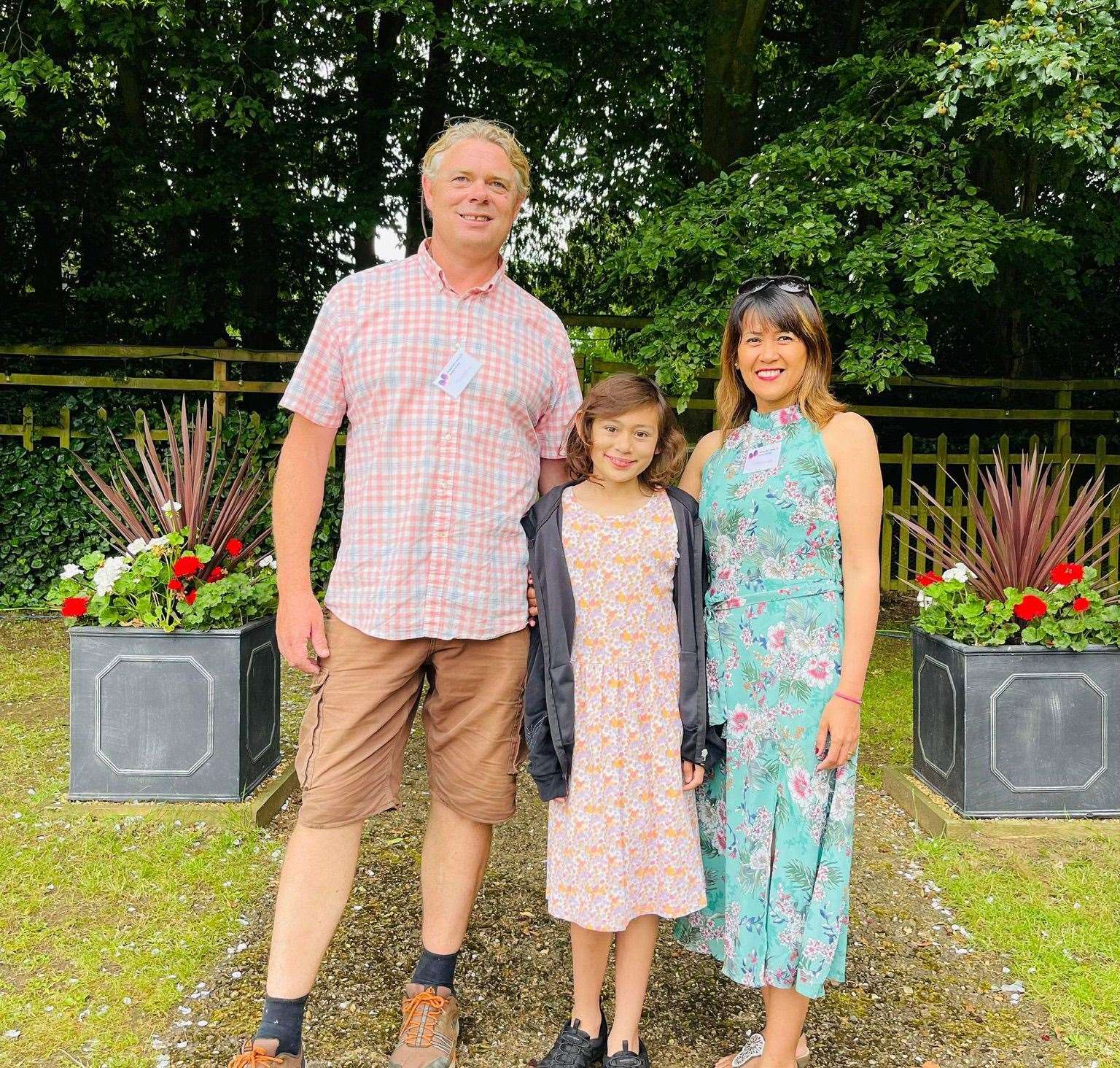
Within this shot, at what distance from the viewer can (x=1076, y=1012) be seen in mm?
2283

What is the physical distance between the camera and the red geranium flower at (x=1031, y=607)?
3.18m

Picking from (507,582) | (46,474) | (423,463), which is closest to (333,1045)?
(507,582)

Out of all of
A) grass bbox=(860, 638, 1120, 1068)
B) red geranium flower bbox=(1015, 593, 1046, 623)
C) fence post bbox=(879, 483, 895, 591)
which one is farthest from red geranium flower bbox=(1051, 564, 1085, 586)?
fence post bbox=(879, 483, 895, 591)

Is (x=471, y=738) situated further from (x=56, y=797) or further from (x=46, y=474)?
(x=46, y=474)

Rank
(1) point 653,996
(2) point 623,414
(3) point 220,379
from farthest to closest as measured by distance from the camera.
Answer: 1. (3) point 220,379
2. (1) point 653,996
3. (2) point 623,414

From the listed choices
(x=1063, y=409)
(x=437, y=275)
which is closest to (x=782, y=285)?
(x=437, y=275)

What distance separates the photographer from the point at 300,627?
6.73 feet

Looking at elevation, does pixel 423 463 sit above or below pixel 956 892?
above

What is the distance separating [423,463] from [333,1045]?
4.40 feet

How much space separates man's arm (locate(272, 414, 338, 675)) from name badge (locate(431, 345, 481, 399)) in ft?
0.88

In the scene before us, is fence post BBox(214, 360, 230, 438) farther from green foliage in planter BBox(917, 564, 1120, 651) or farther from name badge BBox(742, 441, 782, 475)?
name badge BBox(742, 441, 782, 475)

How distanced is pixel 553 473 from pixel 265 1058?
139 cm

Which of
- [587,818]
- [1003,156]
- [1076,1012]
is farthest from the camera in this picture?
[1003,156]

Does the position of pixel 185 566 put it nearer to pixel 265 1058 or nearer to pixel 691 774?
pixel 265 1058
